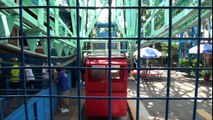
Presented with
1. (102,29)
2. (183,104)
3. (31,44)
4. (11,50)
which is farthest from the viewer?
(102,29)

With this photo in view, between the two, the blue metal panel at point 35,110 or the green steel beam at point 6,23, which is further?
the blue metal panel at point 35,110

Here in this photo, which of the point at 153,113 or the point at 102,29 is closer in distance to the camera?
the point at 153,113

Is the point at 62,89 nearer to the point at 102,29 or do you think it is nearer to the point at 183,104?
the point at 183,104

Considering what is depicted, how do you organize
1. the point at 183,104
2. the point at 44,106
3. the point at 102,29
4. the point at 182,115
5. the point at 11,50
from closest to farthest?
A: the point at 11,50, the point at 44,106, the point at 182,115, the point at 183,104, the point at 102,29

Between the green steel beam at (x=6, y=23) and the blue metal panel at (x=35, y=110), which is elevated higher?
the green steel beam at (x=6, y=23)

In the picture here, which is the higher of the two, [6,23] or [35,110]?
[6,23]

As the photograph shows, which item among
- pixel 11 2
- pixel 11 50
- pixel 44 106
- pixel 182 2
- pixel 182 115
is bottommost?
pixel 182 115

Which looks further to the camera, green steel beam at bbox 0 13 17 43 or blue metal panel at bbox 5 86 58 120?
blue metal panel at bbox 5 86 58 120

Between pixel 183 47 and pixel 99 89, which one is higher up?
pixel 183 47

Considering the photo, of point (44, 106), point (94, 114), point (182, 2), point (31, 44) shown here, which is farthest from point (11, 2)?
Result: point (94, 114)

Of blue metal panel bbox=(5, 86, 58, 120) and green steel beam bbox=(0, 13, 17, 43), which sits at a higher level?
green steel beam bbox=(0, 13, 17, 43)

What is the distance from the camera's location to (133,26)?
7.56 meters

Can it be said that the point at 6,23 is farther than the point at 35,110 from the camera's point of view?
No

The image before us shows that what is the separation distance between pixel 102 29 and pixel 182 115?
23.4ft
